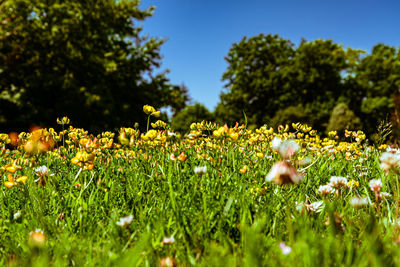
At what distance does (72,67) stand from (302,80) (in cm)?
1930

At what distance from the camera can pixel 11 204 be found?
2.35 metres

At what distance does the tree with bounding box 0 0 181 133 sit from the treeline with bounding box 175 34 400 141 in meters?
12.5

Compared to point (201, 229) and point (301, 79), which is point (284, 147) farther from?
point (301, 79)

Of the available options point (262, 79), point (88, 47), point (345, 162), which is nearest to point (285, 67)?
point (262, 79)

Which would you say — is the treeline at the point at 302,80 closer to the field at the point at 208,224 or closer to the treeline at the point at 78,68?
the treeline at the point at 78,68

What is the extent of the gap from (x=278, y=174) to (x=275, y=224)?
27.3 inches

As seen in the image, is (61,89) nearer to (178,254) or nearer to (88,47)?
(88,47)

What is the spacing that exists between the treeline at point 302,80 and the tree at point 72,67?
12.5m

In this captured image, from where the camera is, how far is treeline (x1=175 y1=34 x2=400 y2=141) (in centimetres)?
2631

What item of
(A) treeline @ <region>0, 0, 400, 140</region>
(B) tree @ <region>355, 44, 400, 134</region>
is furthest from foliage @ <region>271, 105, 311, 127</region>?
(B) tree @ <region>355, 44, 400, 134</region>

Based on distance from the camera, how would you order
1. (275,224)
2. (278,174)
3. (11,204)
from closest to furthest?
(278,174) < (275,224) < (11,204)

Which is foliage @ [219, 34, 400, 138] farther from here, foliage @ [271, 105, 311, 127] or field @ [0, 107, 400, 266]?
field @ [0, 107, 400, 266]

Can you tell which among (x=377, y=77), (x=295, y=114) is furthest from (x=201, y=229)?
(x=377, y=77)

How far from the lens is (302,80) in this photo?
85.3 feet
